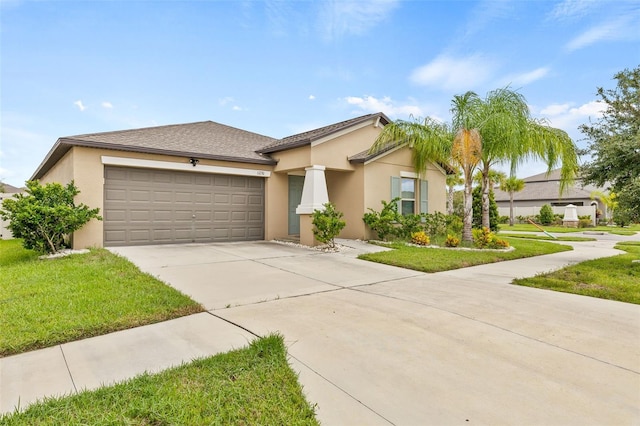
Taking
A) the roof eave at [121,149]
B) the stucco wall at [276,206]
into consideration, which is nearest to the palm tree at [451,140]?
the stucco wall at [276,206]

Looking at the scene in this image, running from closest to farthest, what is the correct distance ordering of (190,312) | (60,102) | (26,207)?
(190,312) < (26,207) < (60,102)

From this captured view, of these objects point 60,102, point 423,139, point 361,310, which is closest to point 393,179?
point 423,139

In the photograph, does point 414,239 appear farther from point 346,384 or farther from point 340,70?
point 346,384

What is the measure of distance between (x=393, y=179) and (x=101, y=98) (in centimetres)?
1243

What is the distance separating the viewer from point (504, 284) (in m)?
6.29

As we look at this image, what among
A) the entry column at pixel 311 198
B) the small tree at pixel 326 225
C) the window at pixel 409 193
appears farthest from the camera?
the window at pixel 409 193

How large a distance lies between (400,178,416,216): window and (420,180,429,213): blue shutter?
1.02 feet

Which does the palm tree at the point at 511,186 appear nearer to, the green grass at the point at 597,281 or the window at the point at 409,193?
the window at the point at 409,193

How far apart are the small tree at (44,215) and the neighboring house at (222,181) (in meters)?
0.60

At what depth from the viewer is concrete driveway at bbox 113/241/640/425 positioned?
243 centimetres

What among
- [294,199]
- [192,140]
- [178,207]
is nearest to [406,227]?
[294,199]

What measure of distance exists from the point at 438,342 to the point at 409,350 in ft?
1.37

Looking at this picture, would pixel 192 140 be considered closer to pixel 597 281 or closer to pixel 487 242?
pixel 487 242

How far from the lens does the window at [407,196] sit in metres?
13.2
